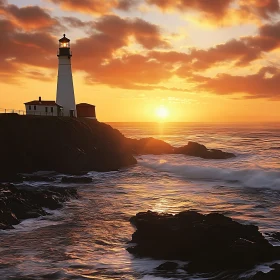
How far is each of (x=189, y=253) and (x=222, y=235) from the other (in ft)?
4.51

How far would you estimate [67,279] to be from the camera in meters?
11.8

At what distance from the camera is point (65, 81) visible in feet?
152

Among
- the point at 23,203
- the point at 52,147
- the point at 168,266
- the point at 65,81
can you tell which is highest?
the point at 65,81

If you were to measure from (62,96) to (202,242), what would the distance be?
36601 mm

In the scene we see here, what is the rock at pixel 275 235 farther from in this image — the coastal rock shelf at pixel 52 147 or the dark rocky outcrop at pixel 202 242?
the coastal rock shelf at pixel 52 147

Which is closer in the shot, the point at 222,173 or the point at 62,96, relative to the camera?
the point at 222,173

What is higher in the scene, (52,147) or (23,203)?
(52,147)

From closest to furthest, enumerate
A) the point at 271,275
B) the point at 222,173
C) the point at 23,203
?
the point at 271,275 < the point at 23,203 < the point at 222,173

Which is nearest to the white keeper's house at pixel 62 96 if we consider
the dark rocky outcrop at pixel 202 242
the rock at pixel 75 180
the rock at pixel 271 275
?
the rock at pixel 75 180

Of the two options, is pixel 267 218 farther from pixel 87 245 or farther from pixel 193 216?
pixel 87 245

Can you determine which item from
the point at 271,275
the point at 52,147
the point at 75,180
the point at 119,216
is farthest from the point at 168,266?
the point at 52,147

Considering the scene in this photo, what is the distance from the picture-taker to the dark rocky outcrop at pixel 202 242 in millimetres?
12539

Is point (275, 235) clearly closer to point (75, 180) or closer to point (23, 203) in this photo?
point (23, 203)

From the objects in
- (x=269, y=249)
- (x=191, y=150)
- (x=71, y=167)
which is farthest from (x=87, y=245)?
(x=191, y=150)
